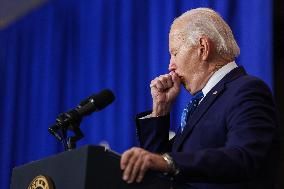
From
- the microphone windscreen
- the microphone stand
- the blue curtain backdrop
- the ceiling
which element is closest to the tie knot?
the microphone windscreen

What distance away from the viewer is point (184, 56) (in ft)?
5.90

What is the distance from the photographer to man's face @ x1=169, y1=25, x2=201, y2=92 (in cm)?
179

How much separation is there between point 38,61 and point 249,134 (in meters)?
3.09

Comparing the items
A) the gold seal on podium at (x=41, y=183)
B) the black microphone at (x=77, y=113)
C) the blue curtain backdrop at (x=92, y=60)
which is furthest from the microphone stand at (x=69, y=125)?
the blue curtain backdrop at (x=92, y=60)

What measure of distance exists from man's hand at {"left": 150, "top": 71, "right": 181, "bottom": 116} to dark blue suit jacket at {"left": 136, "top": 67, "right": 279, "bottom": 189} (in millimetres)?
111

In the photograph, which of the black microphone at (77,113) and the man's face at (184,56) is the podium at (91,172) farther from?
the man's face at (184,56)

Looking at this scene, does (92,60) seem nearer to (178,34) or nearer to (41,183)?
→ (178,34)

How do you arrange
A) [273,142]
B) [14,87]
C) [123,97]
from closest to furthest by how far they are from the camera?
[273,142] < [123,97] < [14,87]

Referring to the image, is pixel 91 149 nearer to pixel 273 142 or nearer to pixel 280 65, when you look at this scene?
pixel 273 142

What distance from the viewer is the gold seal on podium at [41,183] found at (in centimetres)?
121

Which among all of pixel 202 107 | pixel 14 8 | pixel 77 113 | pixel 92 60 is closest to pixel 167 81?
pixel 202 107

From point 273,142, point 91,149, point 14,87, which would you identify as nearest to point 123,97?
point 14,87

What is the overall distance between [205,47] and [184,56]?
0.08 m

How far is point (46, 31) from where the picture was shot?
4.14 m
